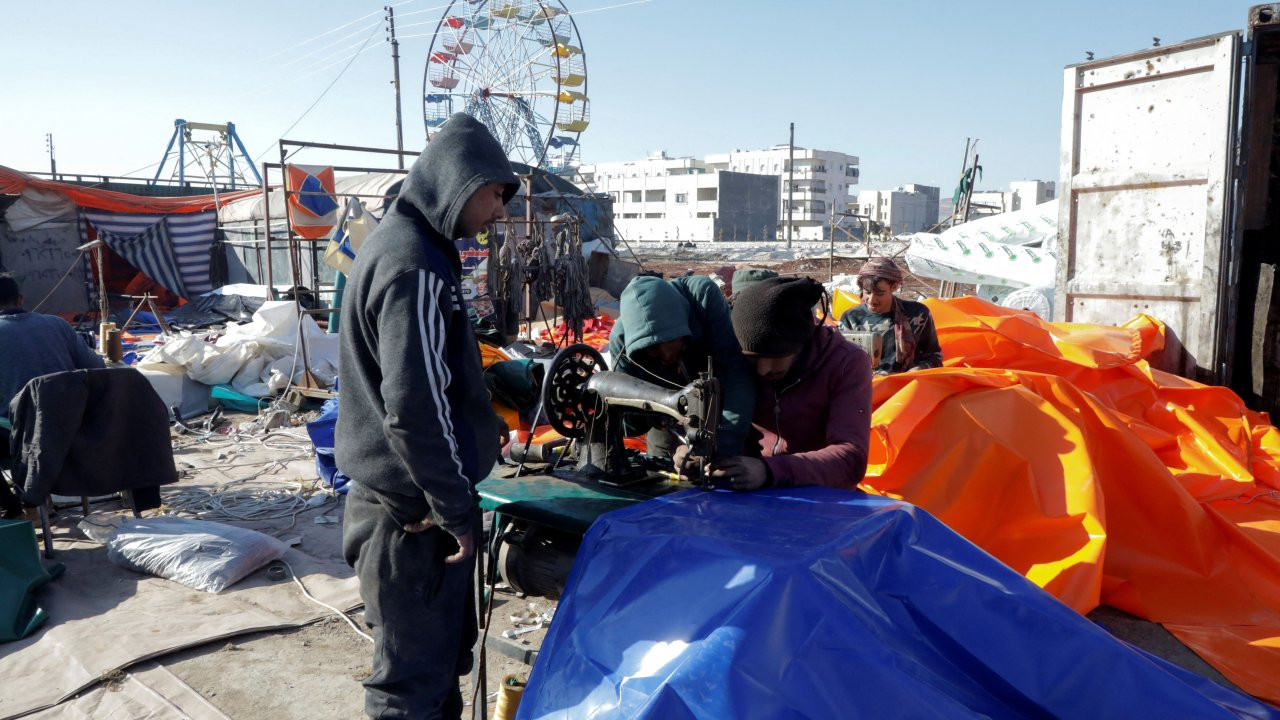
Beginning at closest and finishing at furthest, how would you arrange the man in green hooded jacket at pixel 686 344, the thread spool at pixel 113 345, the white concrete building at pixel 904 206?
1. the man in green hooded jacket at pixel 686 344
2. the thread spool at pixel 113 345
3. the white concrete building at pixel 904 206

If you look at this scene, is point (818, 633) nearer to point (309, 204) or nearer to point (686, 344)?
point (686, 344)

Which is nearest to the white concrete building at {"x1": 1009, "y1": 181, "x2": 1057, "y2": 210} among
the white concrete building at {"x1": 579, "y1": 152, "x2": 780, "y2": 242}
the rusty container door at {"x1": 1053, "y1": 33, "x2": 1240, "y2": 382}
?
the white concrete building at {"x1": 579, "y1": 152, "x2": 780, "y2": 242}

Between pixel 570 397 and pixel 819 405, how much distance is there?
29.2 inches

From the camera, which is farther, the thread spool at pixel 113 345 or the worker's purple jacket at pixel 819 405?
the thread spool at pixel 113 345

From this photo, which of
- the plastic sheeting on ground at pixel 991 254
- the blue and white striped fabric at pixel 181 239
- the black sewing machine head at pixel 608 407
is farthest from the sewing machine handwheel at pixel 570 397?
the blue and white striped fabric at pixel 181 239

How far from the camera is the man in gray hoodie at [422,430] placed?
179 centimetres

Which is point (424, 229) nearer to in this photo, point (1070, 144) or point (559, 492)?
point (559, 492)

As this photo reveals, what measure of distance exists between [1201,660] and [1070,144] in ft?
12.7

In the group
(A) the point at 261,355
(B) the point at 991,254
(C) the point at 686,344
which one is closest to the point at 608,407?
(C) the point at 686,344

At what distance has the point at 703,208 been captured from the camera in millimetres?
60000

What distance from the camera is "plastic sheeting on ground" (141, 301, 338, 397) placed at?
306 inches

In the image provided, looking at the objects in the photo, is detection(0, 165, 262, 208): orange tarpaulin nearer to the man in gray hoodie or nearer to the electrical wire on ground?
the electrical wire on ground

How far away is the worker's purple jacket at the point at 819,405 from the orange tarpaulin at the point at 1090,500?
1.14 meters

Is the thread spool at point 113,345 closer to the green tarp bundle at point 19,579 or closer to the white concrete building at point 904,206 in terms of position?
the green tarp bundle at point 19,579
